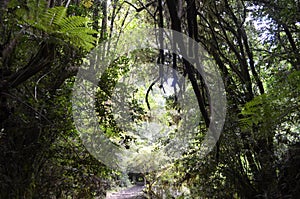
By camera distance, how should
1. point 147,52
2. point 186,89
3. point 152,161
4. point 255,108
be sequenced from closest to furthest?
point 255,108 < point 186,89 < point 147,52 < point 152,161

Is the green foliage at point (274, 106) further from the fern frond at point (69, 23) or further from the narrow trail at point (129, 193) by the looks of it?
the narrow trail at point (129, 193)

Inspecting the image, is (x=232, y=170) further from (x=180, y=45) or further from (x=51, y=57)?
(x=51, y=57)

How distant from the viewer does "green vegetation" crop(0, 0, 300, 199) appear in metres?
1.28

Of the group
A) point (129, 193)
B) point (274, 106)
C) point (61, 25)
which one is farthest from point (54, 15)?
point (129, 193)

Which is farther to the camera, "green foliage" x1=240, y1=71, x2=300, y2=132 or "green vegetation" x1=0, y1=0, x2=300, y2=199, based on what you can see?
"green foliage" x1=240, y1=71, x2=300, y2=132

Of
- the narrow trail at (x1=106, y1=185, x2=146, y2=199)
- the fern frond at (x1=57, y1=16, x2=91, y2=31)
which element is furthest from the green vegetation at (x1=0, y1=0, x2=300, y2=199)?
the narrow trail at (x1=106, y1=185, x2=146, y2=199)

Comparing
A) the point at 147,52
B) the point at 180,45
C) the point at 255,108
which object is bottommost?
the point at 255,108

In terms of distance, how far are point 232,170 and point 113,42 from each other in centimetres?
186

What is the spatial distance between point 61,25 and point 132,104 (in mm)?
1213

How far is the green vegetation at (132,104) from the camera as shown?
1280mm

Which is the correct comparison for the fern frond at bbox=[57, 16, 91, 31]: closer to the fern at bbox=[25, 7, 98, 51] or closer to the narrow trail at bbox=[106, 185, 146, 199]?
the fern at bbox=[25, 7, 98, 51]

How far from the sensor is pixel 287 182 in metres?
1.76

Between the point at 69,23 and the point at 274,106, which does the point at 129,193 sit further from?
the point at 69,23

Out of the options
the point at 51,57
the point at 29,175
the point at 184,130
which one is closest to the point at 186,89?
the point at 184,130
